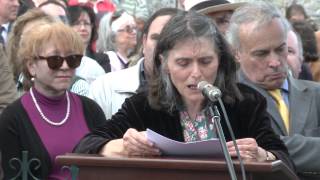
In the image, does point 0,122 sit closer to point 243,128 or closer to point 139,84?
point 139,84

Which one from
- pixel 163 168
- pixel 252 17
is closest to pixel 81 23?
pixel 252 17

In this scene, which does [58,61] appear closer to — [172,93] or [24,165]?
[24,165]

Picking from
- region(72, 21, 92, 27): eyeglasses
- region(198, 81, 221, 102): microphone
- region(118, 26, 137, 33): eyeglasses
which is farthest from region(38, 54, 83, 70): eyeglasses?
region(118, 26, 137, 33): eyeglasses

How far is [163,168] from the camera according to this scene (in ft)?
13.5

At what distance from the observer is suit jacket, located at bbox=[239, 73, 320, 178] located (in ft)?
17.0

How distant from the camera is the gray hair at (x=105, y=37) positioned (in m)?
11.1

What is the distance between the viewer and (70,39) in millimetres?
6363

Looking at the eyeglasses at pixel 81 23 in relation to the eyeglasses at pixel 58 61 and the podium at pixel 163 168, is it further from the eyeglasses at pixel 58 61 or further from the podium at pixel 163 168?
the podium at pixel 163 168

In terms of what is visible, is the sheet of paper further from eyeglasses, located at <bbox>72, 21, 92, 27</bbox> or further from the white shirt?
eyeglasses, located at <bbox>72, 21, 92, 27</bbox>

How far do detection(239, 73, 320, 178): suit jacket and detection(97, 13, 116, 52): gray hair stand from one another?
18.2 ft

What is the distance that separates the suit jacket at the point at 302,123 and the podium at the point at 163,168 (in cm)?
89

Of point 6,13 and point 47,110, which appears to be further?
point 6,13

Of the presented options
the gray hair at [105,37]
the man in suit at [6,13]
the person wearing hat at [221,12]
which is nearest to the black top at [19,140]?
the person wearing hat at [221,12]

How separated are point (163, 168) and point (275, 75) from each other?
1597 mm
